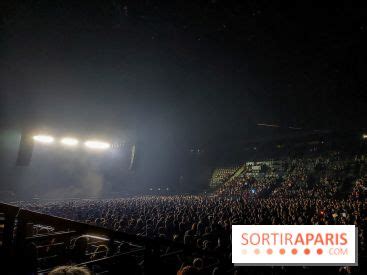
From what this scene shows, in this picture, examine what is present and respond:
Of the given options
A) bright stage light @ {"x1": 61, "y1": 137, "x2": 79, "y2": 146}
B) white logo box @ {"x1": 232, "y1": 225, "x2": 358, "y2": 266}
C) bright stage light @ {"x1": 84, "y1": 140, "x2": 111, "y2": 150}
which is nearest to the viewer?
white logo box @ {"x1": 232, "y1": 225, "x2": 358, "y2": 266}

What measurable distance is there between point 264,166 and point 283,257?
32348mm

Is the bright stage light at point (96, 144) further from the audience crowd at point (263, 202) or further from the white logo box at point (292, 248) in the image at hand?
the white logo box at point (292, 248)

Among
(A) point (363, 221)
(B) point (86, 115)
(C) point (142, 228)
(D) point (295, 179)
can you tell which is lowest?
(C) point (142, 228)

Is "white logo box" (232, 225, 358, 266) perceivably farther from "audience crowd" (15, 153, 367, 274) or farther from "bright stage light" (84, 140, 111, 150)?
"bright stage light" (84, 140, 111, 150)

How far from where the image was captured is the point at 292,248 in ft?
19.9

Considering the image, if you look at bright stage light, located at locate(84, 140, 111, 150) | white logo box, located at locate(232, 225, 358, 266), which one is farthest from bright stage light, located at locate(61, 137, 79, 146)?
white logo box, located at locate(232, 225, 358, 266)

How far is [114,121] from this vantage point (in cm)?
2258

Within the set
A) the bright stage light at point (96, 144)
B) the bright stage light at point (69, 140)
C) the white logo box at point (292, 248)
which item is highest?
the bright stage light at point (96, 144)

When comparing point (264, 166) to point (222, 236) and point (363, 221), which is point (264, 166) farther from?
point (222, 236)

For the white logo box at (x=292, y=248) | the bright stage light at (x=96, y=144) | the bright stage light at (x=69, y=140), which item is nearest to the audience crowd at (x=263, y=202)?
the white logo box at (x=292, y=248)

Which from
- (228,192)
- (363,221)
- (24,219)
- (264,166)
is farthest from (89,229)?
(264,166)

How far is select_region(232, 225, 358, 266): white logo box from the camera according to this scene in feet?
18.9

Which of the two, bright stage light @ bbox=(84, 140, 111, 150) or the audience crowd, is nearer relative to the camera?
the audience crowd

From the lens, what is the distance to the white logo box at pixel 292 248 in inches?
227
